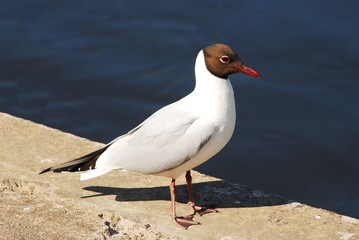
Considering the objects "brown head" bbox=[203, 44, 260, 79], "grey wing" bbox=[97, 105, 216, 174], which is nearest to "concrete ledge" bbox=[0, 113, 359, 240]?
"grey wing" bbox=[97, 105, 216, 174]

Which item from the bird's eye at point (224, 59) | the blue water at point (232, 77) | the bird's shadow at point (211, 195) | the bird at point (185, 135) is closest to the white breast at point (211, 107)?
the bird at point (185, 135)

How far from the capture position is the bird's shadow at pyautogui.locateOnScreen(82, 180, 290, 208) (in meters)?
5.89

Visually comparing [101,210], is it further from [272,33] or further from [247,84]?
[272,33]

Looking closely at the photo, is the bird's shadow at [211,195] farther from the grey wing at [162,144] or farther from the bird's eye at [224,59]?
Result: the bird's eye at [224,59]

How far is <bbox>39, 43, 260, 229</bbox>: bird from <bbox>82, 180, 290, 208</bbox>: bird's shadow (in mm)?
193

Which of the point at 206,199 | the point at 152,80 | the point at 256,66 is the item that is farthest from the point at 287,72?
the point at 206,199

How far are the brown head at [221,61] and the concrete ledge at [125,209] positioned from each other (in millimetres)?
899

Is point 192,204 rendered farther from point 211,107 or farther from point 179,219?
point 211,107

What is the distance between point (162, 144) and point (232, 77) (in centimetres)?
418

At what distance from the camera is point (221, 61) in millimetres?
5684

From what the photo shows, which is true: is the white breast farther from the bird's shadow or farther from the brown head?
the bird's shadow

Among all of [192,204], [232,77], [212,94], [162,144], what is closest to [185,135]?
[162,144]

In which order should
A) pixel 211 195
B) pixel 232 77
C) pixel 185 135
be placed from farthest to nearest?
1. pixel 232 77
2. pixel 211 195
3. pixel 185 135

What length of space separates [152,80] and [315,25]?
7.10 ft
